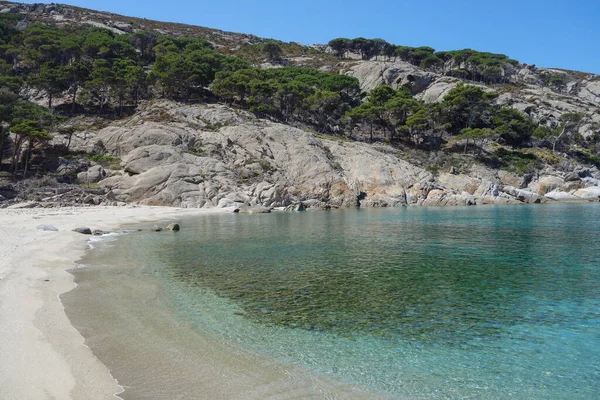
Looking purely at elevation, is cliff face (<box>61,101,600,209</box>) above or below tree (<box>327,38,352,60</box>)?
below

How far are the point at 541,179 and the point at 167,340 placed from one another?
8546 centimetres

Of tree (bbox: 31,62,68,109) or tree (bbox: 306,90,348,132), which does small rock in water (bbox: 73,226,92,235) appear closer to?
tree (bbox: 31,62,68,109)

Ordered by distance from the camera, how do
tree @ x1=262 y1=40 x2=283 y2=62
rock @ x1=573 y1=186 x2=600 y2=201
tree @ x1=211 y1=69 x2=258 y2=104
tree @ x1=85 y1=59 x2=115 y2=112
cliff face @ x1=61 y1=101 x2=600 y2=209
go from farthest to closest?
tree @ x1=262 y1=40 x2=283 y2=62 → tree @ x1=211 y1=69 x2=258 y2=104 → tree @ x1=85 y1=59 x2=115 y2=112 → rock @ x1=573 y1=186 x2=600 y2=201 → cliff face @ x1=61 y1=101 x2=600 y2=209

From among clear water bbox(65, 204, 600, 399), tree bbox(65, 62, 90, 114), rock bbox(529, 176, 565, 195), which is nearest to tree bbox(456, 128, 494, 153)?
rock bbox(529, 176, 565, 195)

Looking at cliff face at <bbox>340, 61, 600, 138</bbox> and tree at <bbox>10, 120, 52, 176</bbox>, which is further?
cliff face at <bbox>340, 61, 600, 138</bbox>

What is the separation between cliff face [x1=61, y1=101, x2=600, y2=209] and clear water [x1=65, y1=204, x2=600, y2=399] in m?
31.5

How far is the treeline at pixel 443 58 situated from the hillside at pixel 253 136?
1752cm

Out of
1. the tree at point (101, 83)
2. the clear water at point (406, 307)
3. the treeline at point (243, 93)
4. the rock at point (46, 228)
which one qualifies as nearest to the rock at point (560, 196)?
the treeline at point (243, 93)

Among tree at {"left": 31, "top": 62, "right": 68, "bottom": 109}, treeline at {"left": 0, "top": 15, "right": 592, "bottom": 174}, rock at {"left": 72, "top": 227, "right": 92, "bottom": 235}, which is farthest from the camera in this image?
treeline at {"left": 0, "top": 15, "right": 592, "bottom": 174}

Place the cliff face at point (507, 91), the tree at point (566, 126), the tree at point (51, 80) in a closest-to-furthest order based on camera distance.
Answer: the tree at point (51, 80)
the tree at point (566, 126)
the cliff face at point (507, 91)

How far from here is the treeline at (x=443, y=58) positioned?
130500mm

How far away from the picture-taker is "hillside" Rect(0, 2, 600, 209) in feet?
185

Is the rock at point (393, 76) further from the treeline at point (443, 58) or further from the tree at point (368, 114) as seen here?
the tree at point (368, 114)

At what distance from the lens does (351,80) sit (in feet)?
344
